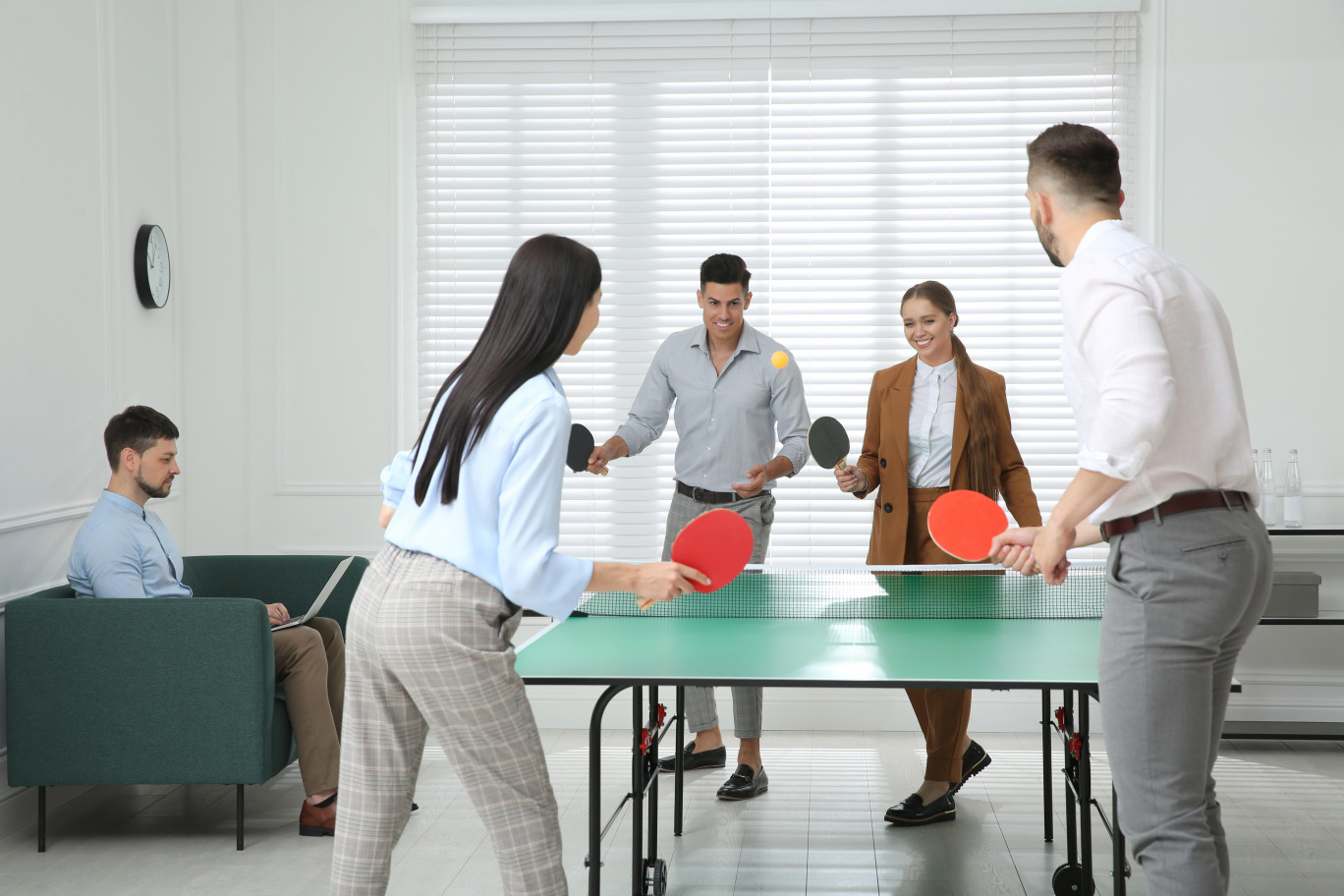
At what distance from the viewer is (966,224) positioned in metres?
5.17

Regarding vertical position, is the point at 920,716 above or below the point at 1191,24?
below

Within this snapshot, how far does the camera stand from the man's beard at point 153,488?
3.81 metres

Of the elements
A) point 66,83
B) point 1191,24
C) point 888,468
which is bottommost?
point 888,468

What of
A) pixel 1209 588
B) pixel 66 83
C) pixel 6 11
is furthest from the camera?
pixel 66 83

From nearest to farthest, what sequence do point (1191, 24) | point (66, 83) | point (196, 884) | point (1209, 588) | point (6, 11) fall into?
point (1209, 588), point (196, 884), point (6, 11), point (66, 83), point (1191, 24)

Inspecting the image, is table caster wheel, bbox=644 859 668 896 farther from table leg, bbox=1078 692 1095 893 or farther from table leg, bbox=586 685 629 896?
table leg, bbox=1078 692 1095 893

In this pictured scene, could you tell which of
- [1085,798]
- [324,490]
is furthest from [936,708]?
[324,490]

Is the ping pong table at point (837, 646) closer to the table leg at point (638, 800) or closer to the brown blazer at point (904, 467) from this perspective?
the table leg at point (638, 800)

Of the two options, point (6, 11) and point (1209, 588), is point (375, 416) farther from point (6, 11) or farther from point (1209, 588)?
point (1209, 588)

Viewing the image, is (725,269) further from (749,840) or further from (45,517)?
(45,517)

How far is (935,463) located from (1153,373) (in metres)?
2.07

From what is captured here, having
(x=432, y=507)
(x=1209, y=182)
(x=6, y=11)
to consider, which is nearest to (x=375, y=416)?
(x=6, y=11)

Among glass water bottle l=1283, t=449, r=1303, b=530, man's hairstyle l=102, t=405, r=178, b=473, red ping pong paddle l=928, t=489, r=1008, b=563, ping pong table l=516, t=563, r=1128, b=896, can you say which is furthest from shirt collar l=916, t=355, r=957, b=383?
man's hairstyle l=102, t=405, r=178, b=473

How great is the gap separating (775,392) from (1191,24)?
263 centimetres
